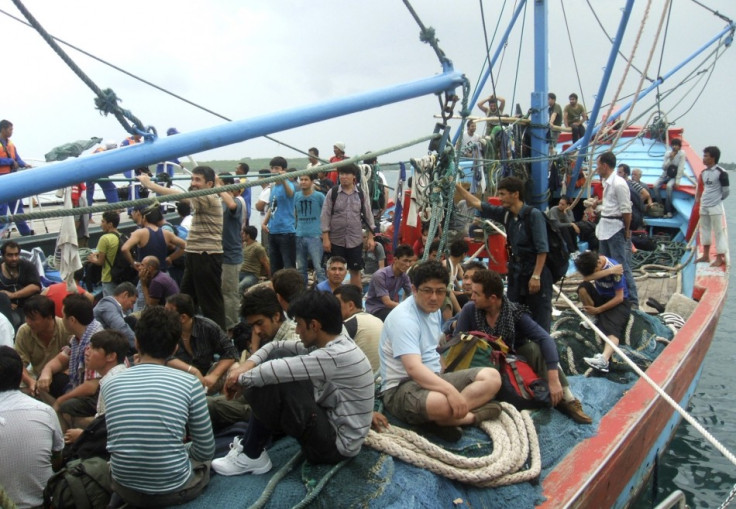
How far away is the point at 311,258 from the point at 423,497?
14.0ft

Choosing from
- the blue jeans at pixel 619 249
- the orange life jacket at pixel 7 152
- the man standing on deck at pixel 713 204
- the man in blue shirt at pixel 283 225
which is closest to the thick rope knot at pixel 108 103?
the man in blue shirt at pixel 283 225

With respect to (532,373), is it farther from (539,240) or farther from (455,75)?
(455,75)

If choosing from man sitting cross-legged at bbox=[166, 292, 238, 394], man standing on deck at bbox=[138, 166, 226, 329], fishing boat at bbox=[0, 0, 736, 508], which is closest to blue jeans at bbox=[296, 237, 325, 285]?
man standing on deck at bbox=[138, 166, 226, 329]

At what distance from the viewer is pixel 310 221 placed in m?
6.82

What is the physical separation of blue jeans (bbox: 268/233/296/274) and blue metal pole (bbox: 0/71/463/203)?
3.64 m

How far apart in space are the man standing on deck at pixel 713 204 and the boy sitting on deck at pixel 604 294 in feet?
10.7

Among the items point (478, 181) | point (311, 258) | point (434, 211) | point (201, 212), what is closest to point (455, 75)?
point (434, 211)

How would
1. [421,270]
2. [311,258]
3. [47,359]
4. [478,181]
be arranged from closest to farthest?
[421,270] < [47,359] < [311,258] < [478,181]

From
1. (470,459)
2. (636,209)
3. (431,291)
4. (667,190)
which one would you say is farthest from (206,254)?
(667,190)

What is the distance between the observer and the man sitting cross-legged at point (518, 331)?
153 inches

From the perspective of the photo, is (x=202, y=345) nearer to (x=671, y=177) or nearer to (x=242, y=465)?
(x=242, y=465)

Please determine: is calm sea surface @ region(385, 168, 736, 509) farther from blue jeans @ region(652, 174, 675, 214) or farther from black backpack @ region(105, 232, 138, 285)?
black backpack @ region(105, 232, 138, 285)

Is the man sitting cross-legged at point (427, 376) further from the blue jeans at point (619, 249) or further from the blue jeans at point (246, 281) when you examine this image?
the blue jeans at point (246, 281)

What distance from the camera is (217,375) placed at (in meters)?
4.11
